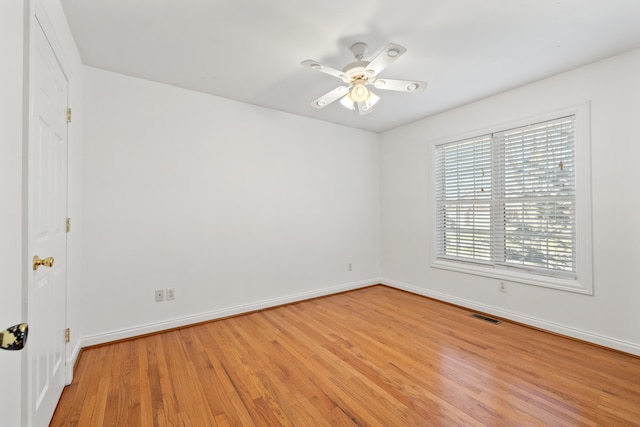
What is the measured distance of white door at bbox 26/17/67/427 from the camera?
4.02 ft

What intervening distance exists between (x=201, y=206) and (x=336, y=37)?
6.94ft

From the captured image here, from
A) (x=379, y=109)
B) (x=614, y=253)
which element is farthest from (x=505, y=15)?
(x=614, y=253)

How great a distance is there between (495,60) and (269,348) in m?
3.24

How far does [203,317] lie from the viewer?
3.03m

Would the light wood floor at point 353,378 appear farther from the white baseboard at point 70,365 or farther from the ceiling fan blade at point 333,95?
the ceiling fan blade at point 333,95

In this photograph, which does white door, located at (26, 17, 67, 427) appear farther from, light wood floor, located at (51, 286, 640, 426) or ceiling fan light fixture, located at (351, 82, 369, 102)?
ceiling fan light fixture, located at (351, 82, 369, 102)

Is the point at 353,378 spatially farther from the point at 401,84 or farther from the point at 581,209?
the point at 581,209

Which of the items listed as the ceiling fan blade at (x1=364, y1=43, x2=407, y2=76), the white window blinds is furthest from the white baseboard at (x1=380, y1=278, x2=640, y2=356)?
the ceiling fan blade at (x1=364, y1=43, x2=407, y2=76)

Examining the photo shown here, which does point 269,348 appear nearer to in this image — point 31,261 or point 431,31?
point 31,261

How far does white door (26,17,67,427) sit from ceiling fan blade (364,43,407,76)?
180 cm

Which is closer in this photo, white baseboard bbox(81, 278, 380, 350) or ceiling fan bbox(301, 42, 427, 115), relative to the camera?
ceiling fan bbox(301, 42, 427, 115)

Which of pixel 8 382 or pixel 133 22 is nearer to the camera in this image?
pixel 8 382

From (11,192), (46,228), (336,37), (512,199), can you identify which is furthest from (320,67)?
(512,199)

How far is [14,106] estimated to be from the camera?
101 centimetres
